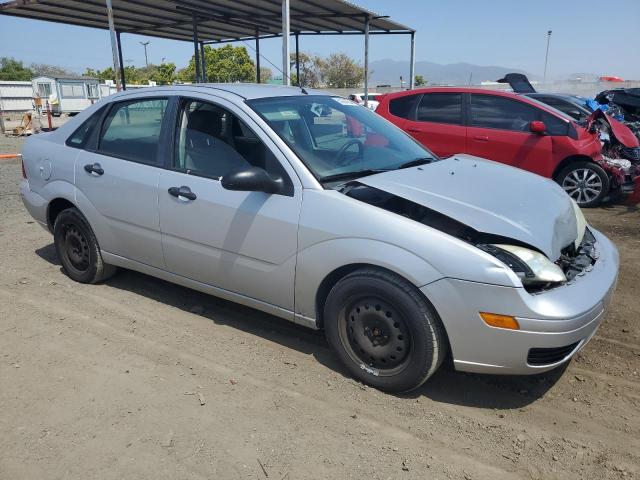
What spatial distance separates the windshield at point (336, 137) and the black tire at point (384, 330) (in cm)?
75

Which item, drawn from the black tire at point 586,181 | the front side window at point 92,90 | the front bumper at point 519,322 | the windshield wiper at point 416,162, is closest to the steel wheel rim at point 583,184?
the black tire at point 586,181

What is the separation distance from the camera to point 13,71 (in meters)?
64.8

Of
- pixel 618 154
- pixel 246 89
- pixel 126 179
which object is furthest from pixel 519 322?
pixel 618 154

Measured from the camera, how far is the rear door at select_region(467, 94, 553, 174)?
7.57m

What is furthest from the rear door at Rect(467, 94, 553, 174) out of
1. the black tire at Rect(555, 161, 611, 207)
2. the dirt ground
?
the dirt ground

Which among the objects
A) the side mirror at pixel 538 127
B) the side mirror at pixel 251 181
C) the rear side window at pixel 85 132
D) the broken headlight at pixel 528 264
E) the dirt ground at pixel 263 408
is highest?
the rear side window at pixel 85 132

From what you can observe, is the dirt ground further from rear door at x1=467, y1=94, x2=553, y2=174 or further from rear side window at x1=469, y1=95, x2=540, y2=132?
rear side window at x1=469, y1=95, x2=540, y2=132

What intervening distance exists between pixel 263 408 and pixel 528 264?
160 cm

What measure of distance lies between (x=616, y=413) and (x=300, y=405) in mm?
1716

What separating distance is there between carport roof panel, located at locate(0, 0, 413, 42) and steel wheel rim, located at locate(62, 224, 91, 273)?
32.3 feet

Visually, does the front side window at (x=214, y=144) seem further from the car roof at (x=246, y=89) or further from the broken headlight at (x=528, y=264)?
the broken headlight at (x=528, y=264)

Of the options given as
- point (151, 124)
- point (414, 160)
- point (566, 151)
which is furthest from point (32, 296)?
point (566, 151)

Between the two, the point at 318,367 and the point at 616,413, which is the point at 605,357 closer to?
the point at 616,413

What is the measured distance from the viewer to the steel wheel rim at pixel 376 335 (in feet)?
9.29
